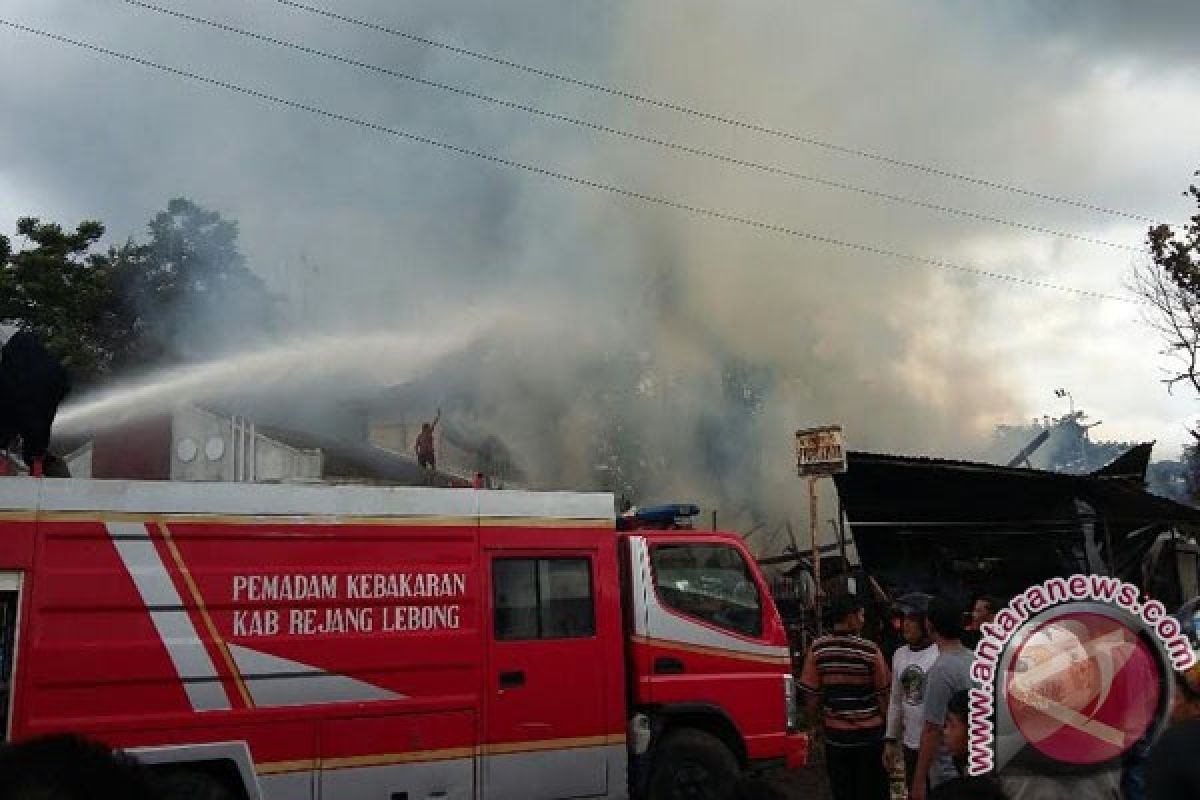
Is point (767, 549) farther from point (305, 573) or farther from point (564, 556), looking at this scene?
point (305, 573)

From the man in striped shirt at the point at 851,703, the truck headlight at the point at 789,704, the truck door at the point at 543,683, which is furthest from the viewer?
the truck headlight at the point at 789,704

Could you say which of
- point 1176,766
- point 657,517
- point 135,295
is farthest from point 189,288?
point 1176,766

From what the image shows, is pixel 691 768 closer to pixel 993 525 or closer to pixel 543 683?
pixel 543 683

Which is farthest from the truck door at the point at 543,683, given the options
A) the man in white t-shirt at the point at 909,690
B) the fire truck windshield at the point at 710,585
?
the man in white t-shirt at the point at 909,690

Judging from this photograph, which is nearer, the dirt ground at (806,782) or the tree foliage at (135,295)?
the dirt ground at (806,782)

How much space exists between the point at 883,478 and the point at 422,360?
404 inches

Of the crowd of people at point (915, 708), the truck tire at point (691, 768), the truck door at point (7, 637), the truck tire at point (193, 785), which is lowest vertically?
the truck tire at point (691, 768)

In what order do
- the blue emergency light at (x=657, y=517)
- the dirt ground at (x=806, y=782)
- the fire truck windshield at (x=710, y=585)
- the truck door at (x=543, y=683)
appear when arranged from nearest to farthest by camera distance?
the truck door at (x=543, y=683) → the fire truck windshield at (x=710, y=585) → the blue emergency light at (x=657, y=517) → the dirt ground at (x=806, y=782)

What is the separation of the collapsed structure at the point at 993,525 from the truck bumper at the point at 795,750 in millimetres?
4662

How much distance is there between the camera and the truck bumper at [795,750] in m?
7.66

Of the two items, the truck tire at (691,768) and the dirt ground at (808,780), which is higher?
the truck tire at (691,768)

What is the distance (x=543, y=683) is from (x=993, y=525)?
7765 mm

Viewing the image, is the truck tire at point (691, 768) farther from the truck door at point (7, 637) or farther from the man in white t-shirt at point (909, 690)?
the truck door at point (7, 637)

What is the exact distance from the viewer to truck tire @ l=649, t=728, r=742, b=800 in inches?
281
